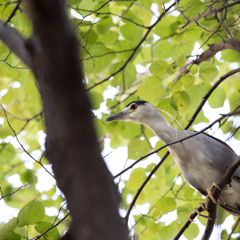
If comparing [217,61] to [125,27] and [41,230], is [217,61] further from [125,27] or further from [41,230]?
[41,230]

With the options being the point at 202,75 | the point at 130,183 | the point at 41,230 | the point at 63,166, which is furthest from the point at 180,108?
the point at 63,166

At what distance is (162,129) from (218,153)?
14.8 inches

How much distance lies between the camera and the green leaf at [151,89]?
2.44 metres

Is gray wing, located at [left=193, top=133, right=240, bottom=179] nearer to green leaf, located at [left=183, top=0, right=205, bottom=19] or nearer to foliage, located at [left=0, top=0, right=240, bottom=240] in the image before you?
foliage, located at [left=0, top=0, right=240, bottom=240]

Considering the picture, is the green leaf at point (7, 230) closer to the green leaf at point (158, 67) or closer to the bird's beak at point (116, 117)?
the bird's beak at point (116, 117)

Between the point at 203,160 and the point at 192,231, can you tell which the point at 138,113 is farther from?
the point at 192,231

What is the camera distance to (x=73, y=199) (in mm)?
627

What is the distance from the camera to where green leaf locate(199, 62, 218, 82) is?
7.69 feet

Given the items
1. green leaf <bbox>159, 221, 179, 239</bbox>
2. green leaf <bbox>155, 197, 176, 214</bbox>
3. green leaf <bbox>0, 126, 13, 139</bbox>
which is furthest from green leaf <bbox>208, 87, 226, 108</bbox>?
green leaf <bbox>0, 126, 13, 139</bbox>

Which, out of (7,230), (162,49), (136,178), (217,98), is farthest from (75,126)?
(162,49)

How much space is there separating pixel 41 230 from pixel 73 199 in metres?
1.36

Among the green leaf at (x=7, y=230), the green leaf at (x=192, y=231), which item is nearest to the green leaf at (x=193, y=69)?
the green leaf at (x=192, y=231)

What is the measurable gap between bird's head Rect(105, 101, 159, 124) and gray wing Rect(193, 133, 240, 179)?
36 cm

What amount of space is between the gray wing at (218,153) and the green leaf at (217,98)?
265 mm
